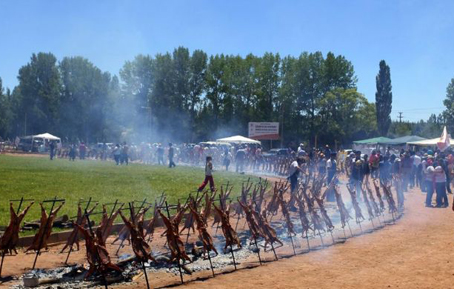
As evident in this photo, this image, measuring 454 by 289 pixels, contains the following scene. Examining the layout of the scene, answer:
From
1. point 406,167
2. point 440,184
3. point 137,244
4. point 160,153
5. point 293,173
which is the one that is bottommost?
point 137,244

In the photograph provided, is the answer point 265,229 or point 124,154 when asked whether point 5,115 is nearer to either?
point 124,154

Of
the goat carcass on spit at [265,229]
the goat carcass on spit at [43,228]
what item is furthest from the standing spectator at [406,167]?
the goat carcass on spit at [43,228]

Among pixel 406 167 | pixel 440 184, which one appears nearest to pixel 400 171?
pixel 406 167

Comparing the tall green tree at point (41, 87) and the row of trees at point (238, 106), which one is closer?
the tall green tree at point (41, 87)

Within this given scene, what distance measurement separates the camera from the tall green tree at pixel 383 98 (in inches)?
2675

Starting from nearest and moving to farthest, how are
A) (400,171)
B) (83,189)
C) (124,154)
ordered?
(83,189) → (400,171) → (124,154)

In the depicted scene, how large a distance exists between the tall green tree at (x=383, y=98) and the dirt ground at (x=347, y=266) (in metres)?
57.1

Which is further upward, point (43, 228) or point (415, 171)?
point (415, 171)

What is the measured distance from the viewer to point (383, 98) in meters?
69.6

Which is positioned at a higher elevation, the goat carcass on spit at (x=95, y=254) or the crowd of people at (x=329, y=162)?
the crowd of people at (x=329, y=162)

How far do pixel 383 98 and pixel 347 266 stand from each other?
6354cm

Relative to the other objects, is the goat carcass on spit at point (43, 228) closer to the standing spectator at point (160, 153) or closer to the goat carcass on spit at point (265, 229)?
the goat carcass on spit at point (265, 229)

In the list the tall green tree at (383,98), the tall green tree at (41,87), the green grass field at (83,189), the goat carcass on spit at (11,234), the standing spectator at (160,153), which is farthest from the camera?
the tall green tree at (383,98)

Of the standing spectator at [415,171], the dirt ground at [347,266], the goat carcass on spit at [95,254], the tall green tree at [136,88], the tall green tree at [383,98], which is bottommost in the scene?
Answer: the dirt ground at [347,266]
